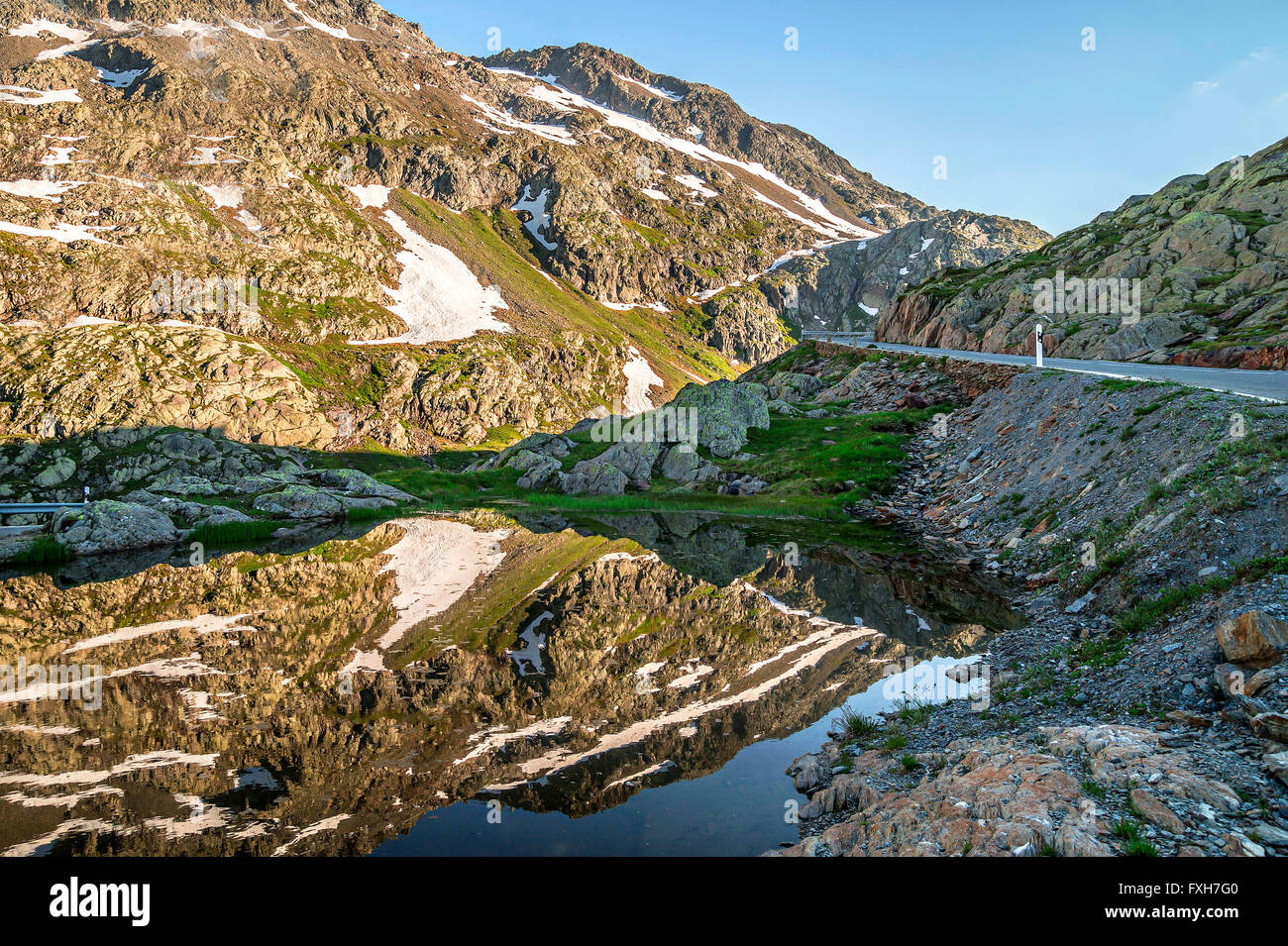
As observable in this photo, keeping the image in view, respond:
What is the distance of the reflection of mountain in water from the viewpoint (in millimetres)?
12391

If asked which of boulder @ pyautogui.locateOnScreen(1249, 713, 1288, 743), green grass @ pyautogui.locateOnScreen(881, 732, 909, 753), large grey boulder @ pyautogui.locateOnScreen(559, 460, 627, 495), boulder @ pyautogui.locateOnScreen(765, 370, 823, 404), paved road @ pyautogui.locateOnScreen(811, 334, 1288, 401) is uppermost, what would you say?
boulder @ pyautogui.locateOnScreen(765, 370, 823, 404)

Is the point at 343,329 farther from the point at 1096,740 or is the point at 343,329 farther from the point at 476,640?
the point at 1096,740

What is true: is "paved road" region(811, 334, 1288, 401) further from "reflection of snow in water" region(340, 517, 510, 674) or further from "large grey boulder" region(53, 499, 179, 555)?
"large grey boulder" region(53, 499, 179, 555)

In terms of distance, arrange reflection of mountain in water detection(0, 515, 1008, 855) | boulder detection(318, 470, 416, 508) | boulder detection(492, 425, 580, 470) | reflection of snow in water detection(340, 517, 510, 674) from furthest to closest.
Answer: boulder detection(492, 425, 580, 470) → boulder detection(318, 470, 416, 508) → reflection of snow in water detection(340, 517, 510, 674) → reflection of mountain in water detection(0, 515, 1008, 855)

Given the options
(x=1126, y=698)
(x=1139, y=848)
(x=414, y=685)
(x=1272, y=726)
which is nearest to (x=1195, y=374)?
(x=1126, y=698)

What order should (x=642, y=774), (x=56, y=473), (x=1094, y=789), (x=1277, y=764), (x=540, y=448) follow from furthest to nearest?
1. (x=56, y=473)
2. (x=540, y=448)
3. (x=642, y=774)
4. (x=1094, y=789)
5. (x=1277, y=764)

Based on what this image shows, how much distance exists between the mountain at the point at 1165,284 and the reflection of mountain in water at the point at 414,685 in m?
35.5

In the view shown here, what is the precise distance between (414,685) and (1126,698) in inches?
684

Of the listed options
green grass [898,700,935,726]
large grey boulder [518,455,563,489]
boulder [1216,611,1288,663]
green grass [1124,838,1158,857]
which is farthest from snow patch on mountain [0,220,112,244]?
boulder [1216,611,1288,663]

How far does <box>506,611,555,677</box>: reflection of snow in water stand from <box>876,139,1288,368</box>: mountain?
147 ft

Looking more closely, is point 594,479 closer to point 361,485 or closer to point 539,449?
point 539,449

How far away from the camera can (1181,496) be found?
19984 millimetres

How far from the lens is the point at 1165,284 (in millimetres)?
57844

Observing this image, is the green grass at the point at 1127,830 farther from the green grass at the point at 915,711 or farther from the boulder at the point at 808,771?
the green grass at the point at 915,711
